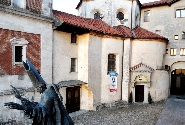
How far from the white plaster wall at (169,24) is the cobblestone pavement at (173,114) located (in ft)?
21.0

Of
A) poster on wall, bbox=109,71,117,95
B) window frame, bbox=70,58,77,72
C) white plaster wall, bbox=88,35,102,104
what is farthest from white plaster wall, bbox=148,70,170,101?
window frame, bbox=70,58,77,72

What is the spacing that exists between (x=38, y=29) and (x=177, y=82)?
73.7 feet

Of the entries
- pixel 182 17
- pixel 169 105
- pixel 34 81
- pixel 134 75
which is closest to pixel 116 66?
pixel 134 75

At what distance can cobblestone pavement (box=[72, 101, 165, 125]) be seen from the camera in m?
15.5

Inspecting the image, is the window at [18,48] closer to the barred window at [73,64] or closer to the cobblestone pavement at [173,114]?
the barred window at [73,64]

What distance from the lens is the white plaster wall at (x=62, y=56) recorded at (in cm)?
1712

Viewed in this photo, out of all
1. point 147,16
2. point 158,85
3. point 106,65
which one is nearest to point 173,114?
point 158,85

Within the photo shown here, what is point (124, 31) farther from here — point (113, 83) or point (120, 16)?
point (113, 83)

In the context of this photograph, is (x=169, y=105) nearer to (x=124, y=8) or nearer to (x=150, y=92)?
(x=150, y=92)

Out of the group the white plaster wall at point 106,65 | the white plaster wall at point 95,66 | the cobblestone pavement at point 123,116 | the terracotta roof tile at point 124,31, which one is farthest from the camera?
the terracotta roof tile at point 124,31

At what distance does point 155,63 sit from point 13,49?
16688 millimetres

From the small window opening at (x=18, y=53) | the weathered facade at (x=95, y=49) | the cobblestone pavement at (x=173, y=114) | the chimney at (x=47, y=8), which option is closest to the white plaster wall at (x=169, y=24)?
the weathered facade at (x=95, y=49)

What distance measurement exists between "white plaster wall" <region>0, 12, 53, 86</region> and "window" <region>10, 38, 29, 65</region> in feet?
2.78

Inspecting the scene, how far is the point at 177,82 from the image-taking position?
28.9m
